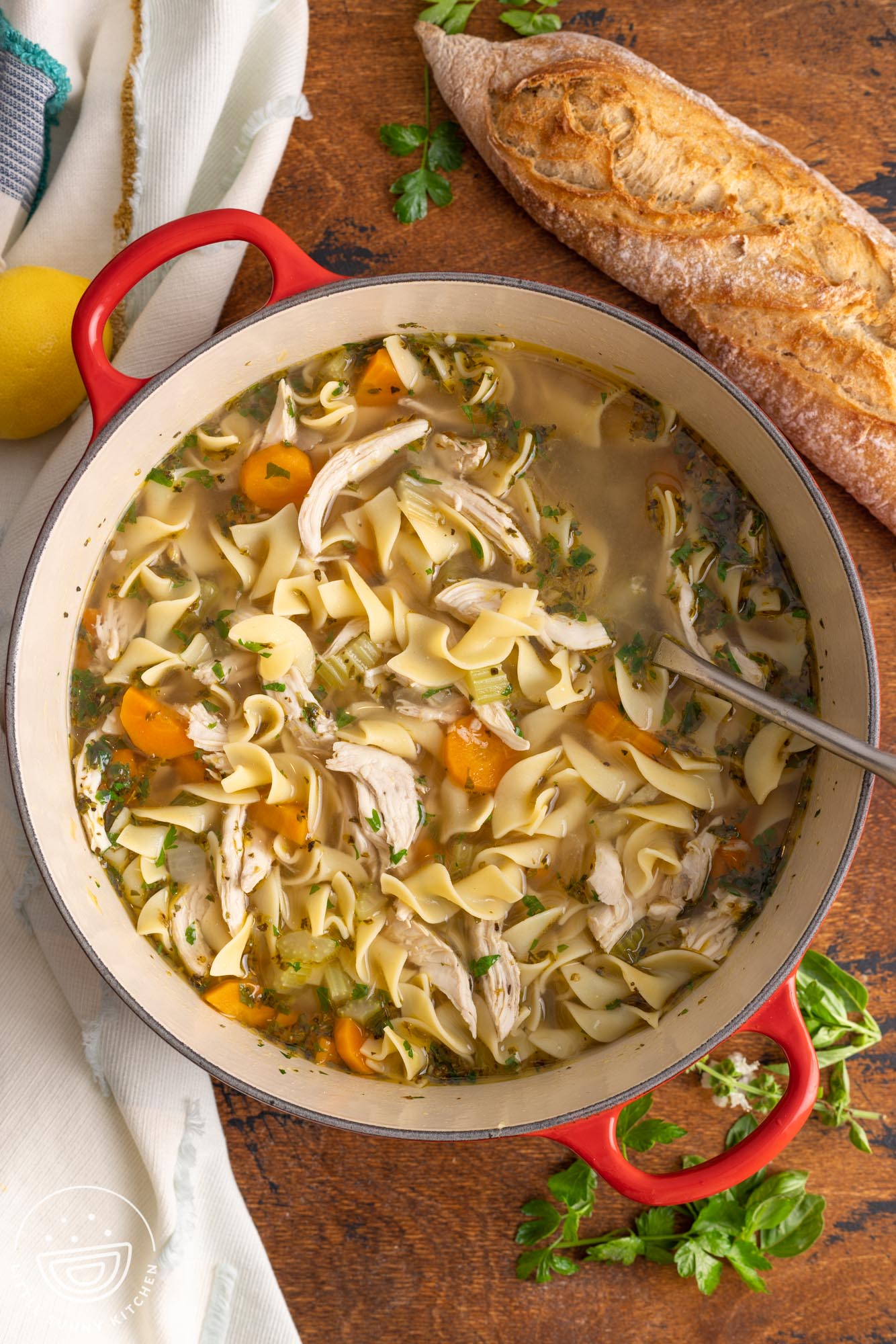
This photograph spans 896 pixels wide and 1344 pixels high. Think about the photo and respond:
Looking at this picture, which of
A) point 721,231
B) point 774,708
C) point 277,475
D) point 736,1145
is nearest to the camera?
point 736,1145

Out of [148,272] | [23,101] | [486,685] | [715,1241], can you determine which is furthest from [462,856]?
[23,101]

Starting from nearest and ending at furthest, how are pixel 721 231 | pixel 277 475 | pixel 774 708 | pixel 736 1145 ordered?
pixel 736 1145 → pixel 774 708 → pixel 721 231 → pixel 277 475

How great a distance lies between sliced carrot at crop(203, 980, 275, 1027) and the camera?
304cm

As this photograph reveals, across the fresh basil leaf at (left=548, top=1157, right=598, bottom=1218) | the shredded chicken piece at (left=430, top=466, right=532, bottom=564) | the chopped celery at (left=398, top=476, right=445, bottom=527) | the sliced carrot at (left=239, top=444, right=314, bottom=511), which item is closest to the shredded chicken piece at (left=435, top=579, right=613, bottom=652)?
the shredded chicken piece at (left=430, top=466, right=532, bottom=564)

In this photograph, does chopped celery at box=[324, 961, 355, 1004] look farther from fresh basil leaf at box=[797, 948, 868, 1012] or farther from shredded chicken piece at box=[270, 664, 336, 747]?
fresh basil leaf at box=[797, 948, 868, 1012]

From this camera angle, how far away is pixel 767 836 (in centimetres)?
305

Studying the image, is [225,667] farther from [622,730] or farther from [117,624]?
[622,730]

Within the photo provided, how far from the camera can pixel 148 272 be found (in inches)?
102

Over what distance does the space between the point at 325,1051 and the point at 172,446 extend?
6.83 feet

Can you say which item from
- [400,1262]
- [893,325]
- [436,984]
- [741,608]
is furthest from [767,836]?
[400,1262]

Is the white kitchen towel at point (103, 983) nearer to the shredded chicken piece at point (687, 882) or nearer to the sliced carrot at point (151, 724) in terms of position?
the sliced carrot at point (151, 724)

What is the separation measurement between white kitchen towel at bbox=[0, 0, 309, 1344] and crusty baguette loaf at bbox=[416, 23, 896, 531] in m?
0.86

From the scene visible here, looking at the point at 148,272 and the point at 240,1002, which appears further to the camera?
the point at 240,1002

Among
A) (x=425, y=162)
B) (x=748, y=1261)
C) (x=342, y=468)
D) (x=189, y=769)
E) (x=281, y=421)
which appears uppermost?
(x=425, y=162)
